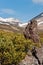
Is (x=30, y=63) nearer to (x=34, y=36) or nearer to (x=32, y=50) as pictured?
(x=32, y=50)

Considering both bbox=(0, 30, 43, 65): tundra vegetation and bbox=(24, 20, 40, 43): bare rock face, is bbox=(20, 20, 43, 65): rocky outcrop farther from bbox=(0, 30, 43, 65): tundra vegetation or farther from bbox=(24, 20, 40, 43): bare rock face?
bbox=(0, 30, 43, 65): tundra vegetation

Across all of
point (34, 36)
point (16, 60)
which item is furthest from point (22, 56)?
point (34, 36)

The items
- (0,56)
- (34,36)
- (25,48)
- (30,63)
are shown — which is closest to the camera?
(0,56)

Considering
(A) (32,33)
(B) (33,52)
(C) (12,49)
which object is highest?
(A) (32,33)

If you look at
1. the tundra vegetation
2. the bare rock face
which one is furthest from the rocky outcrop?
the tundra vegetation

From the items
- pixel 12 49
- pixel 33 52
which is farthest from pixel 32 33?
pixel 12 49

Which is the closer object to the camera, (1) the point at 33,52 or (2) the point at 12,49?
(2) the point at 12,49

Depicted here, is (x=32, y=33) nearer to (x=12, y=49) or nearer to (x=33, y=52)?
(x=33, y=52)

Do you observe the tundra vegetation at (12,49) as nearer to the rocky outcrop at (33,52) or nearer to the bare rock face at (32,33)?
the rocky outcrop at (33,52)

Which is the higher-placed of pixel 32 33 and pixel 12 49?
pixel 32 33

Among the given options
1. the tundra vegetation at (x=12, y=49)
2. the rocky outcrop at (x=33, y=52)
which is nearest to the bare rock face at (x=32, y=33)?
the rocky outcrop at (x=33, y=52)

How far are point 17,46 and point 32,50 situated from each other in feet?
17.6

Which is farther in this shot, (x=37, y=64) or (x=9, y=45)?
(x=37, y=64)

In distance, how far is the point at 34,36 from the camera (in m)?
67.5
